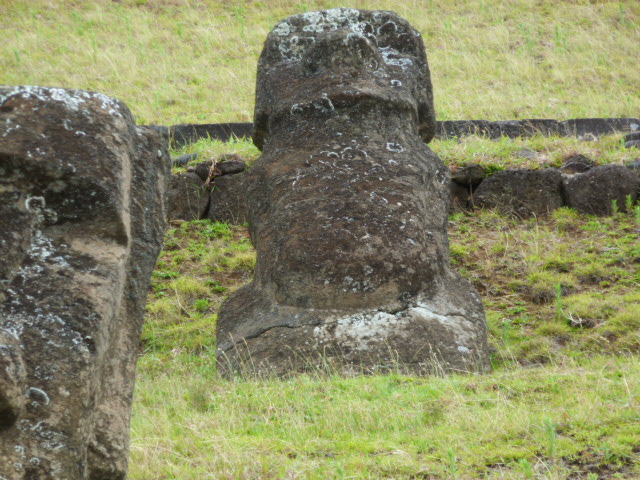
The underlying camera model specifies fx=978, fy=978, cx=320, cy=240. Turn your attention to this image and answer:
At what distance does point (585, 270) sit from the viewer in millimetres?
7980

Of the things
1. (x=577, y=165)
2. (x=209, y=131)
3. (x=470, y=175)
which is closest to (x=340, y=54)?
(x=470, y=175)

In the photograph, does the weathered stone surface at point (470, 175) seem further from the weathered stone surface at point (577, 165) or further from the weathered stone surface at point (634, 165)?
the weathered stone surface at point (634, 165)

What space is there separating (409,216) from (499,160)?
160 inches

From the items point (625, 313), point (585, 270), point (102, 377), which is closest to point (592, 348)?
point (625, 313)

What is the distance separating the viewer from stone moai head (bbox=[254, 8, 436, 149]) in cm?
647

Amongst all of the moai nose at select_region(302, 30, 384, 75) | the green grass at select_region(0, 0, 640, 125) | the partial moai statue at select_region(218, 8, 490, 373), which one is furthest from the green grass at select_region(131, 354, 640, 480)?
the green grass at select_region(0, 0, 640, 125)

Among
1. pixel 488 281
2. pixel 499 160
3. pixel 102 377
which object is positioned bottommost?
pixel 488 281

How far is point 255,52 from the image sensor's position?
51.9ft

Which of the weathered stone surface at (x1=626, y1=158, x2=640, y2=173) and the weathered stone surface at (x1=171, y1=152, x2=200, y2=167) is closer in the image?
the weathered stone surface at (x1=626, y1=158, x2=640, y2=173)

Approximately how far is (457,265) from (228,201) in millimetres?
2581

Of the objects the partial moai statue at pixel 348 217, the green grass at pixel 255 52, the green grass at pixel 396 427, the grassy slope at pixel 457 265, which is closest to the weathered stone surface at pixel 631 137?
the grassy slope at pixel 457 265

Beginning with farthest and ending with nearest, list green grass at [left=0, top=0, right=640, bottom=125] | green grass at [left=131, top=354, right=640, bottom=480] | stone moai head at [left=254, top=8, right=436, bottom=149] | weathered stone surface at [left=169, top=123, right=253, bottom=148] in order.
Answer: green grass at [left=0, top=0, right=640, bottom=125]
weathered stone surface at [left=169, top=123, right=253, bottom=148]
stone moai head at [left=254, top=8, right=436, bottom=149]
green grass at [left=131, top=354, right=640, bottom=480]

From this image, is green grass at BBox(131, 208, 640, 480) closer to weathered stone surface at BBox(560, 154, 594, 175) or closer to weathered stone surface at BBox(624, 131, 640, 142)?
weathered stone surface at BBox(560, 154, 594, 175)

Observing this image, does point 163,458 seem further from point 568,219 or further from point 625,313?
point 568,219
